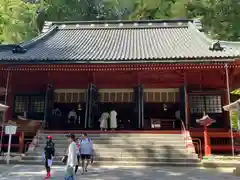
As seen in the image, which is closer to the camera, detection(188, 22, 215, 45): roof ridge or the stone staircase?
the stone staircase

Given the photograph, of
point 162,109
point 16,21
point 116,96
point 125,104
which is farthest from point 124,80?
point 16,21

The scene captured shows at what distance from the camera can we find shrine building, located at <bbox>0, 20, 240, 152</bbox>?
13742 millimetres

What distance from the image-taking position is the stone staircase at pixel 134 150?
10.7m

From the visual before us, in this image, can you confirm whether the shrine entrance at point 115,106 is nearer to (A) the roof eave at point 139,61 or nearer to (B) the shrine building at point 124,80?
(B) the shrine building at point 124,80

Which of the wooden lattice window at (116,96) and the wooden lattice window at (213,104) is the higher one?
the wooden lattice window at (116,96)

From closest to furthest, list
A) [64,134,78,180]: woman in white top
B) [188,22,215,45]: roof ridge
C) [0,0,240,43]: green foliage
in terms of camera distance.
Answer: [64,134,78,180]: woman in white top → [188,22,215,45]: roof ridge → [0,0,240,43]: green foliage

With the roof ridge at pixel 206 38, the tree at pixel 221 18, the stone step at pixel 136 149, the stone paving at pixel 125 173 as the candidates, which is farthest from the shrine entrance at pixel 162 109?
the tree at pixel 221 18

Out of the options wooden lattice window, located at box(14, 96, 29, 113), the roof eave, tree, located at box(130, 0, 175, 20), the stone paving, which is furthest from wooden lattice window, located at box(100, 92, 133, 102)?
tree, located at box(130, 0, 175, 20)

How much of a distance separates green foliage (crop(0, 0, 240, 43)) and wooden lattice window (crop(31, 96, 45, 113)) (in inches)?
544

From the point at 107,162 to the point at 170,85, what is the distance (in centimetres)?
668

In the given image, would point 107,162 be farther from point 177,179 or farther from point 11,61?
point 11,61

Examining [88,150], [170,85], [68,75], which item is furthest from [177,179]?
[68,75]

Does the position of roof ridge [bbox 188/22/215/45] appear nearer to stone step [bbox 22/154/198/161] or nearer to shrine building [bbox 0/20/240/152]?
shrine building [bbox 0/20/240/152]

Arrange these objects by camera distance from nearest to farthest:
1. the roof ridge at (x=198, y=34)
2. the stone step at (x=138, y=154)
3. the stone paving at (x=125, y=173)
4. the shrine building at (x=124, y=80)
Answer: the stone paving at (x=125, y=173) < the stone step at (x=138, y=154) < the shrine building at (x=124, y=80) < the roof ridge at (x=198, y=34)
